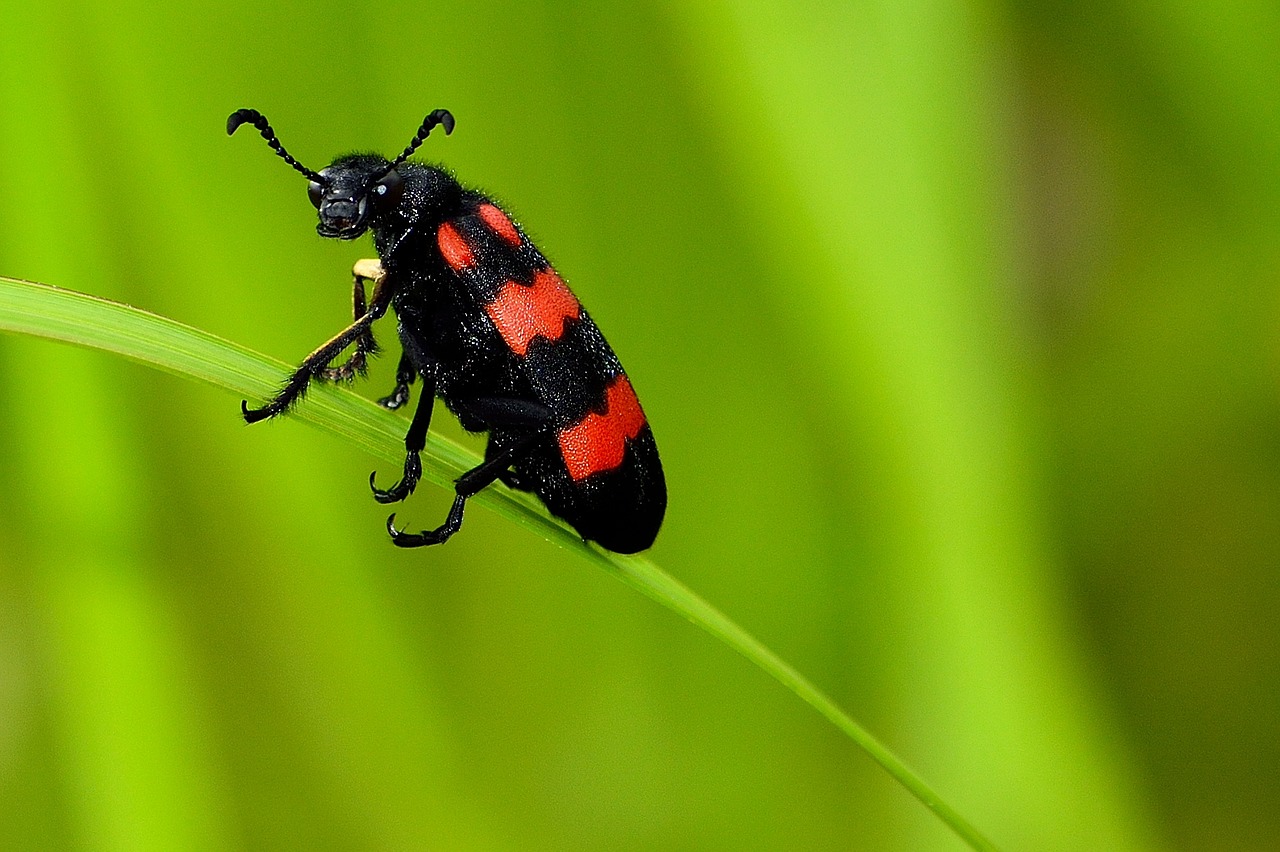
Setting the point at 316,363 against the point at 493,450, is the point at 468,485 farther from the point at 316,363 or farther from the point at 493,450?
the point at 316,363

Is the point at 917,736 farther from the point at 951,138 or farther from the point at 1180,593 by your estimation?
the point at 1180,593

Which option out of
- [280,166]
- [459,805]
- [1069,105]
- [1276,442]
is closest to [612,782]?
[459,805]

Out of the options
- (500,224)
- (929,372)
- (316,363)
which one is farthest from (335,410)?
(929,372)

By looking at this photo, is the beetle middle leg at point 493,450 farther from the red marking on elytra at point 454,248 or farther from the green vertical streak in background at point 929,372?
the green vertical streak in background at point 929,372

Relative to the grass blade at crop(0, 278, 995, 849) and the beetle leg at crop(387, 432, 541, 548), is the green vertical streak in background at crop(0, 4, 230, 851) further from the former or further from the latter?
the grass blade at crop(0, 278, 995, 849)

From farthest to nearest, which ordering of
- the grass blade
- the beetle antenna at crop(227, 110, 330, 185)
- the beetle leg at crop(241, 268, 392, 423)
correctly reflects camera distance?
the beetle antenna at crop(227, 110, 330, 185), the beetle leg at crop(241, 268, 392, 423), the grass blade

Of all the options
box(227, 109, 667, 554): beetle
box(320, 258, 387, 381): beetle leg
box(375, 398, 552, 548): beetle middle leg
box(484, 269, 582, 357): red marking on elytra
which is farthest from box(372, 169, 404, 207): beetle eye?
box(375, 398, 552, 548): beetle middle leg

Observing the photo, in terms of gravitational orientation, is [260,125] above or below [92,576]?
above

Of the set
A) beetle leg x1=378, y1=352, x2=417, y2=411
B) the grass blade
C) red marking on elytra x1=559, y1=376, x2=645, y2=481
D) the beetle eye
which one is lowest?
beetle leg x1=378, y1=352, x2=417, y2=411
